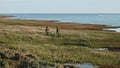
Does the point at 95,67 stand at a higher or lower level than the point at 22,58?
lower

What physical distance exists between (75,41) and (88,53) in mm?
12698

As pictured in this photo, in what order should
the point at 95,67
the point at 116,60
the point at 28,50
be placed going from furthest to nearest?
the point at 28,50 < the point at 116,60 < the point at 95,67

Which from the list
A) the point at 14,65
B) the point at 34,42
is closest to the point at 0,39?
the point at 34,42

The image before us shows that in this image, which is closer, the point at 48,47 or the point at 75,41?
the point at 48,47

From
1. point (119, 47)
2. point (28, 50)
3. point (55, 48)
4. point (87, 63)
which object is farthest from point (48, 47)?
point (119, 47)

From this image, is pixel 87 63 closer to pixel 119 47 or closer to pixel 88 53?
pixel 88 53

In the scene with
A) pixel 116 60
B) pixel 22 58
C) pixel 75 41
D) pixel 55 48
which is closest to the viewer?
pixel 22 58

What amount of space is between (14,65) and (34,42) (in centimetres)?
2103

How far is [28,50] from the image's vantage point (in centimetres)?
3684

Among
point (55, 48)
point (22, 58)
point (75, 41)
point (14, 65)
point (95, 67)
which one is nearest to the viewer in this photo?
point (14, 65)

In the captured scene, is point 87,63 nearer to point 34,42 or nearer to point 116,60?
point 116,60

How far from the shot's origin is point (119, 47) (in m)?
46.3

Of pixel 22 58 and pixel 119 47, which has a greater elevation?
pixel 22 58

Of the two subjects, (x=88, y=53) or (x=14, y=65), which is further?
(x=88, y=53)
